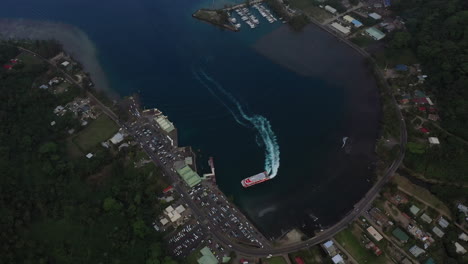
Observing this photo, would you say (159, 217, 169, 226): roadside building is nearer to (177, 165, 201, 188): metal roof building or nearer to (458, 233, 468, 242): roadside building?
(177, 165, 201, 188): metal roof building

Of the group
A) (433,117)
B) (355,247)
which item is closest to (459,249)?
→ (355,247)

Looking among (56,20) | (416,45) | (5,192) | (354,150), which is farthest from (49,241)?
(416,45)

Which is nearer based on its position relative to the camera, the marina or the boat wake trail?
the boat wake trail

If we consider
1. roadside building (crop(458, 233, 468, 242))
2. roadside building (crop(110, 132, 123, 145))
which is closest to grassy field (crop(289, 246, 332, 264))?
roadside building (crop(458, 233, 468, 242))

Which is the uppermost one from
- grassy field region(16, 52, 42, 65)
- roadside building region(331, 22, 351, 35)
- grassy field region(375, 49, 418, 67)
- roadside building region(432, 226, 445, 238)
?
roadside building region(331, 22, 351, 35)

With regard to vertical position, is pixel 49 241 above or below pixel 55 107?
below

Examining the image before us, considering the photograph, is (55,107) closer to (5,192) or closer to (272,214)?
(5,192)
